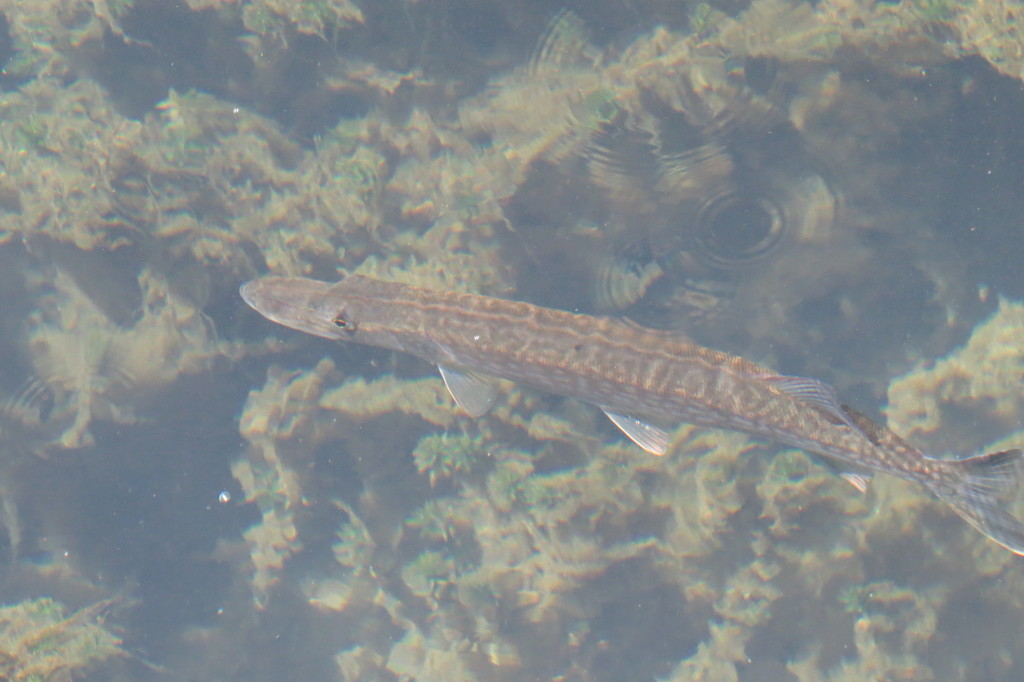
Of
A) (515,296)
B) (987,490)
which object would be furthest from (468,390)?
(987,490)

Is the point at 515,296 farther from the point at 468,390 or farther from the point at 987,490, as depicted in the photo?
the point at 987,490

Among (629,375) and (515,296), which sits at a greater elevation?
(629,375)

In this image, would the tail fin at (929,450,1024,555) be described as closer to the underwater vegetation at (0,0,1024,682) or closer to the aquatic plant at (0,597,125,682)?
the underwater vegetation at (0,0,1024,682)

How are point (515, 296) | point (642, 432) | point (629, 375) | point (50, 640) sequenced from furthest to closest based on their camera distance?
point (50, 640) < point (515, 296) < point (642, 432) < point (629, 375)

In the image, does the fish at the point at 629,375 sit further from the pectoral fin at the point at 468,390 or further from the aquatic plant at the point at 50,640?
the aquatic plant at the point at 50,640

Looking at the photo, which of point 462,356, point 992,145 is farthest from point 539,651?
point 992,145

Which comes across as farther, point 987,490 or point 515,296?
point 515,296

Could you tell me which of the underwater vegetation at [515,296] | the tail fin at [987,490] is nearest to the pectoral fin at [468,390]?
the underwater vegetation at [515,296]

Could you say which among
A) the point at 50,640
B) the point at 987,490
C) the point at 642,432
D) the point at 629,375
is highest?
the point at 629,375
